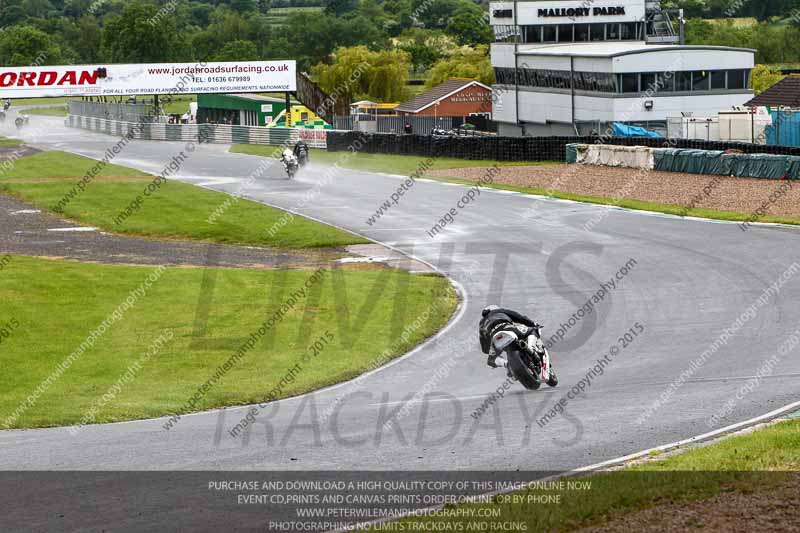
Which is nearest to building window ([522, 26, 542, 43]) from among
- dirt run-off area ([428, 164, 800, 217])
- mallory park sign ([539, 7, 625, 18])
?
mallory park sign ([539, 7, 625, 18])

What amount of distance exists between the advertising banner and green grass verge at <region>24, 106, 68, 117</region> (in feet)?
149

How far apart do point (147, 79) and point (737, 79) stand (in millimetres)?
37497

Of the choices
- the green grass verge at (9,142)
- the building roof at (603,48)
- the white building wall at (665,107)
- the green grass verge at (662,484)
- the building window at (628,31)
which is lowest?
the green grass verge at (662,484)

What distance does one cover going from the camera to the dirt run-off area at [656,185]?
109 feet

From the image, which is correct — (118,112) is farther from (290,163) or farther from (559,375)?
(559,375)

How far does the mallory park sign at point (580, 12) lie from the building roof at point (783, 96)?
1674 centimetres

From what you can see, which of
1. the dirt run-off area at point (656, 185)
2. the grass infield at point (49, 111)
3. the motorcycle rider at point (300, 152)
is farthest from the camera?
the grass infield at point (49, 111)

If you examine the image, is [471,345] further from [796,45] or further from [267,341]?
[796,45]

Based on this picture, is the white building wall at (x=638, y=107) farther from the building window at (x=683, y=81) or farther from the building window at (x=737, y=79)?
the building window at (x=683, y=81)

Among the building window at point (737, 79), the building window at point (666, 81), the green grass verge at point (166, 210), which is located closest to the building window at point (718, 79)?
the building window at point (737, 79)

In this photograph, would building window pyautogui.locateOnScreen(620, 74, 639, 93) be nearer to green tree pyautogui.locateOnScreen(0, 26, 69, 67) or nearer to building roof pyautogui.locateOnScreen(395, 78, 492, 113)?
building roof pyautogui.locateOnScreen(395, 78, 492, 113)

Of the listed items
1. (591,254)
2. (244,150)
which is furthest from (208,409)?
(244,150)

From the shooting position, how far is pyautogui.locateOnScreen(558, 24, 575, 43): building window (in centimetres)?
7469

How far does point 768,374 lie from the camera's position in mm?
14742
